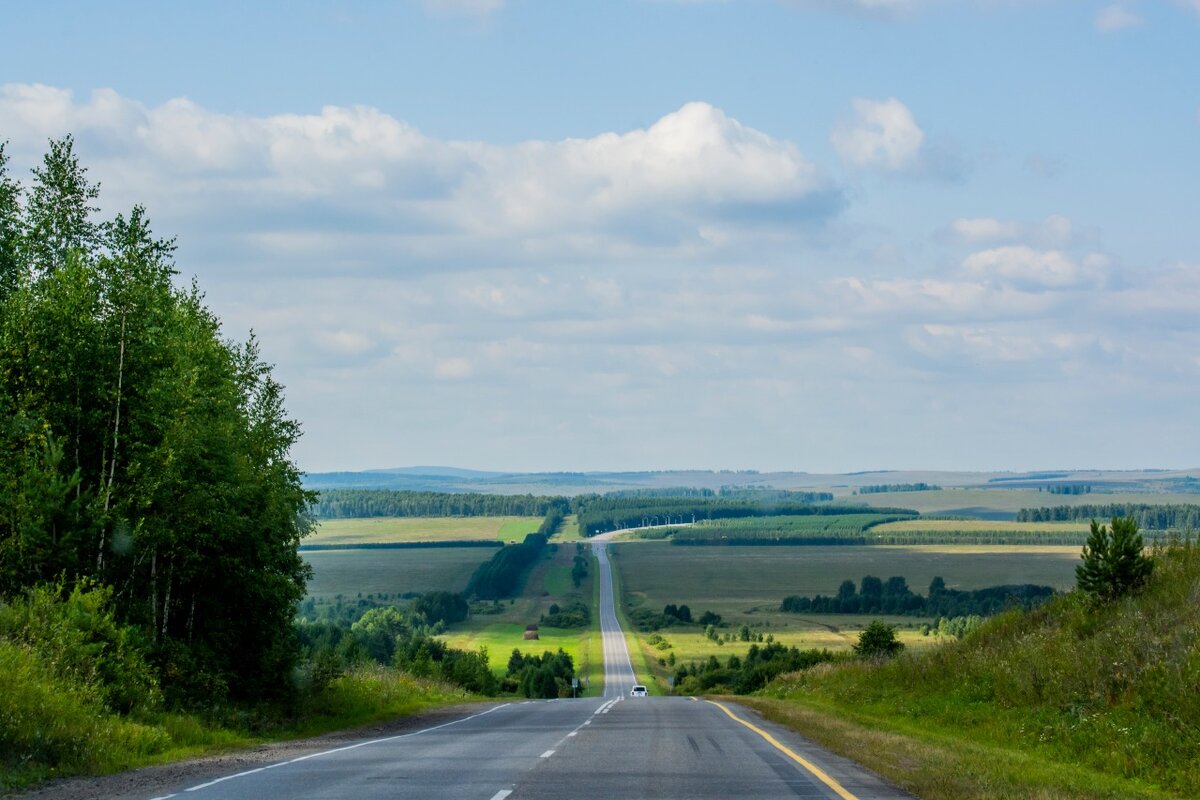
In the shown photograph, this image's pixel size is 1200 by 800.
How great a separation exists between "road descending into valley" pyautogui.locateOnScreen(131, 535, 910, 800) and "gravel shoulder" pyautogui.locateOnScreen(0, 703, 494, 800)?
377mm

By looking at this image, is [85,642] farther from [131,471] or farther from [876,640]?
[876,640]

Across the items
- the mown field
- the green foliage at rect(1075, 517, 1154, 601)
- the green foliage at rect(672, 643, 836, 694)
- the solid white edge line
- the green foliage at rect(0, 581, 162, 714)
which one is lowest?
the mown field

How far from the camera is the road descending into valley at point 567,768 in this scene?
1762cm

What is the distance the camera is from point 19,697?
22578mm

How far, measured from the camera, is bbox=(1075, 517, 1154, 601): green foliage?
107 ft

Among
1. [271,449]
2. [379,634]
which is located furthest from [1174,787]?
[379,634]

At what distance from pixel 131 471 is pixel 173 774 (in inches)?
435

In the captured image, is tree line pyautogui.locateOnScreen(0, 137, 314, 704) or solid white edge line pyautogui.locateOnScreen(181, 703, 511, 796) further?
tree line pyautogui.locateOnScreen(0, 137, 314, 704)

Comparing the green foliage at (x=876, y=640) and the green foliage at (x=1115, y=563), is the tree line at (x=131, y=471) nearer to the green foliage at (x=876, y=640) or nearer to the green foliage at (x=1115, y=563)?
the green foliage at (x=1115, y=563)

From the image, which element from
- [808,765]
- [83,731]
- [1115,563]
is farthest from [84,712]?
[1115,563]

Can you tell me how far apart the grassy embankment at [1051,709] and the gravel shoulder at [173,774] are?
437 inches

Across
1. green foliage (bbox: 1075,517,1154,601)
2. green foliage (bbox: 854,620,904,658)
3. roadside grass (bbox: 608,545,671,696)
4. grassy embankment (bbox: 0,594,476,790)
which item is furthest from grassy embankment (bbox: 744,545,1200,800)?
roadside grass (bbox: 608,545,671,696)

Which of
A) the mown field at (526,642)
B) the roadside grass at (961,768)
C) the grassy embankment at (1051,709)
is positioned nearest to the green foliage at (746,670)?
the mown field at (526,642)

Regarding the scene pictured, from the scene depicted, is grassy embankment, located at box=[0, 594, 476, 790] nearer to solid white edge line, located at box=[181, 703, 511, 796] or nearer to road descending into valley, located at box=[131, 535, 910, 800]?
solid white edge line, located at box=[181, 703, 511, 796]
